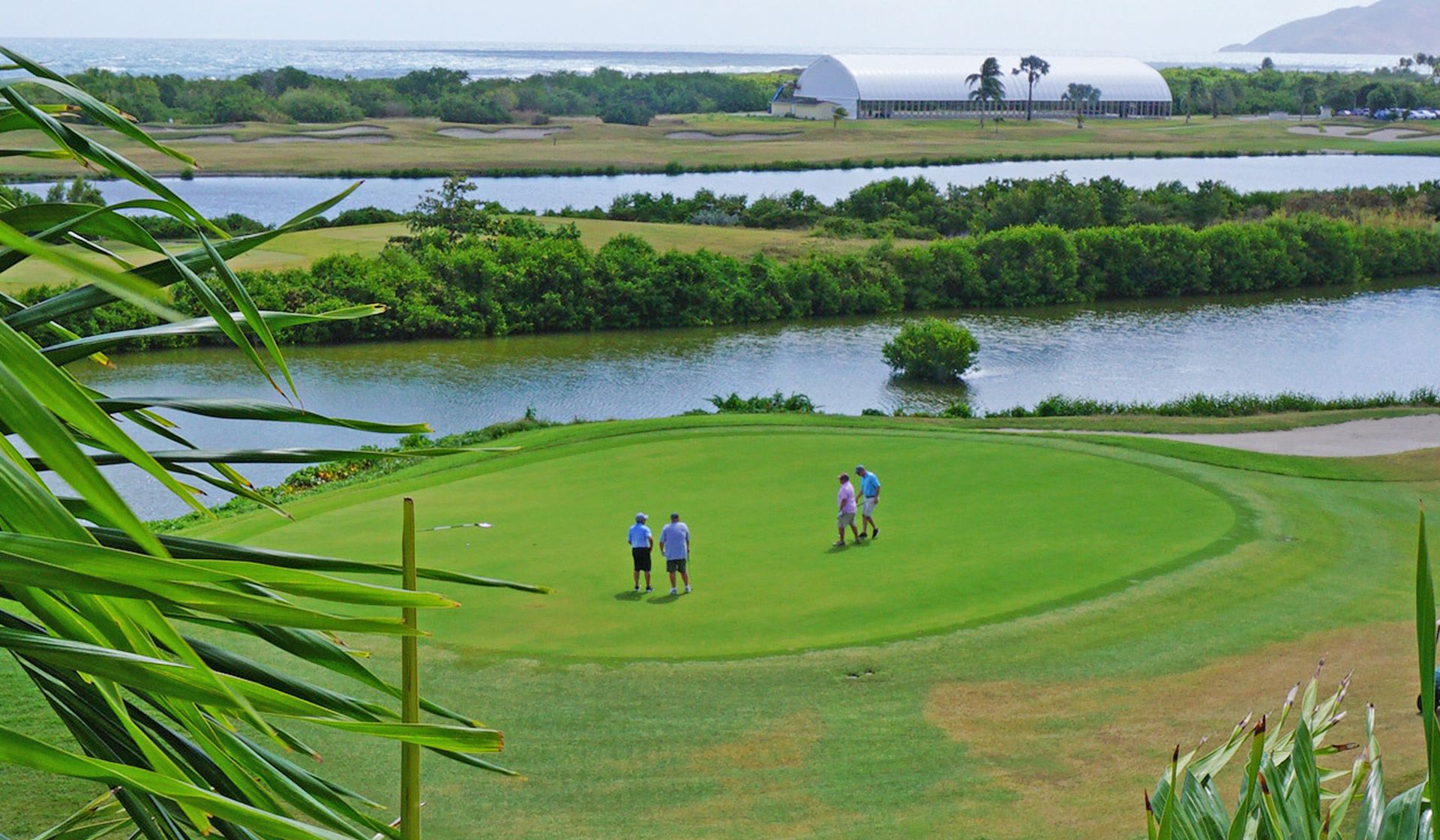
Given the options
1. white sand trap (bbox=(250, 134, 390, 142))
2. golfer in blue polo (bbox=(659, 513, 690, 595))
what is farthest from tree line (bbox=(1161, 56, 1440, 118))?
golfer in blue polo (bbox=(659, 513, 690, 595))

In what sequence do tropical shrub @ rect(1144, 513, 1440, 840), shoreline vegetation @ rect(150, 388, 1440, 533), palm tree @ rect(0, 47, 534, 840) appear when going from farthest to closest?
shoreline vegetation @ rect(150, 388, 1440, 533) < tropical shrub @ rect(1144, 513, 1440, 840) < palm tree @ rect(0, 47, 534, 840)

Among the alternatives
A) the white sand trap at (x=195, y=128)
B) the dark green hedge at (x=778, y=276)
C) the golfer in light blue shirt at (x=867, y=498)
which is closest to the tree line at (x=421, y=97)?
the white sand trap at (x=195, y=128)

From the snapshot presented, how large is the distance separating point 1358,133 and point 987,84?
33.8 m

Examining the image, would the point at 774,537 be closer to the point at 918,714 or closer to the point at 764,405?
the point at 918,714

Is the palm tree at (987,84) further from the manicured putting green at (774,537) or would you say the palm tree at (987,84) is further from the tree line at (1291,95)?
the manicured putting green at (774,537)

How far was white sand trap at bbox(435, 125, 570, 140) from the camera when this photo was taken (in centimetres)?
11338

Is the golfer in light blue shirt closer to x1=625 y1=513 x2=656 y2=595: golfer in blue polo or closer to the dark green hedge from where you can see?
x1=625 y1=513 x2=656 y2=595: golfer in blue polo

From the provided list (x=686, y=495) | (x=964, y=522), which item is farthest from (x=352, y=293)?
(x=964, y=522)

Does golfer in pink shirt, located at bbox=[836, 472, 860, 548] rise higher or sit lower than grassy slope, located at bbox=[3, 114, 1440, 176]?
lower

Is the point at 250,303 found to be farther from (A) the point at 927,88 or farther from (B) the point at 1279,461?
(A) the point at 927,88

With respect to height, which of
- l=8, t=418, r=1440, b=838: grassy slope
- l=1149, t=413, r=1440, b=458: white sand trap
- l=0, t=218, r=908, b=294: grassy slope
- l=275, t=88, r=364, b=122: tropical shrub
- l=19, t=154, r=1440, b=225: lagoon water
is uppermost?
l=275, t=88, r=364, b=122: tropical shrub

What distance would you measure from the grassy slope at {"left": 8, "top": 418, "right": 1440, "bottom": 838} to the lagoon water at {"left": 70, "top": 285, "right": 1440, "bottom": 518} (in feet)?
57.9

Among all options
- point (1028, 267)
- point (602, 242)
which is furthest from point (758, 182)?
point (1028, 267)

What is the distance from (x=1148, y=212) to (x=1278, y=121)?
8671 cm
